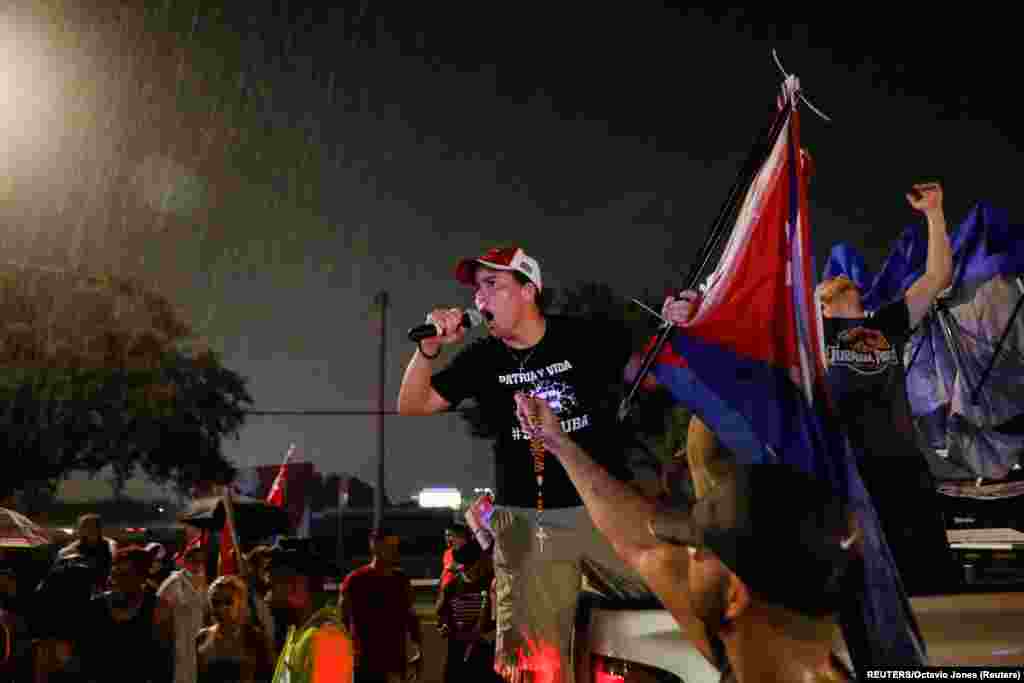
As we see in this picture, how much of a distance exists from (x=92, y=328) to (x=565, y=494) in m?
29.8

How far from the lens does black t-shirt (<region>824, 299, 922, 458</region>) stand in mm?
3277

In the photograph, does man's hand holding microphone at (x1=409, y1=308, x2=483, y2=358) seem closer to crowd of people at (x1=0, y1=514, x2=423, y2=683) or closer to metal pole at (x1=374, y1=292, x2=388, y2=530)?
crowd of people at (x1=0, y1=514, x2=423, y2=683)

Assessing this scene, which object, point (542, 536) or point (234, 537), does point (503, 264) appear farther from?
point (234, 537)

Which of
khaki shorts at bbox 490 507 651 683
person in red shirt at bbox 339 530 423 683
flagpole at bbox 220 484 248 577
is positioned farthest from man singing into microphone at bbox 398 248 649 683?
flagpole at bbox 220 484 248 577

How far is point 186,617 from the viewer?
26.5 ft

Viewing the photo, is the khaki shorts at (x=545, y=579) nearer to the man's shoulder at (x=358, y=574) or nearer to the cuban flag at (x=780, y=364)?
the cuban flag at (x=780, y=364)

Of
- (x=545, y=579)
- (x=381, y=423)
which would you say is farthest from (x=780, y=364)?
(x=381, y=423)

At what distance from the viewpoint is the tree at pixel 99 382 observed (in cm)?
2959

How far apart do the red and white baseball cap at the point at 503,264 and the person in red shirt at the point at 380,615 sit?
4.70 metres

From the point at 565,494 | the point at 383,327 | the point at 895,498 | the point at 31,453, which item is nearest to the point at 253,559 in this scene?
the point at 565,494

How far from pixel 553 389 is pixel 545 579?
2.30 feet

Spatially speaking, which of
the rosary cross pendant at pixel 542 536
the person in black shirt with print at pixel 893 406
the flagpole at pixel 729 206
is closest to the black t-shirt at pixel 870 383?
the person in black shirt with print at pixel 893 406

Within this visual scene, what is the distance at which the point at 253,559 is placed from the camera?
9.08 metres

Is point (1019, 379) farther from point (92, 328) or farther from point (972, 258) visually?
point (92, 328)
